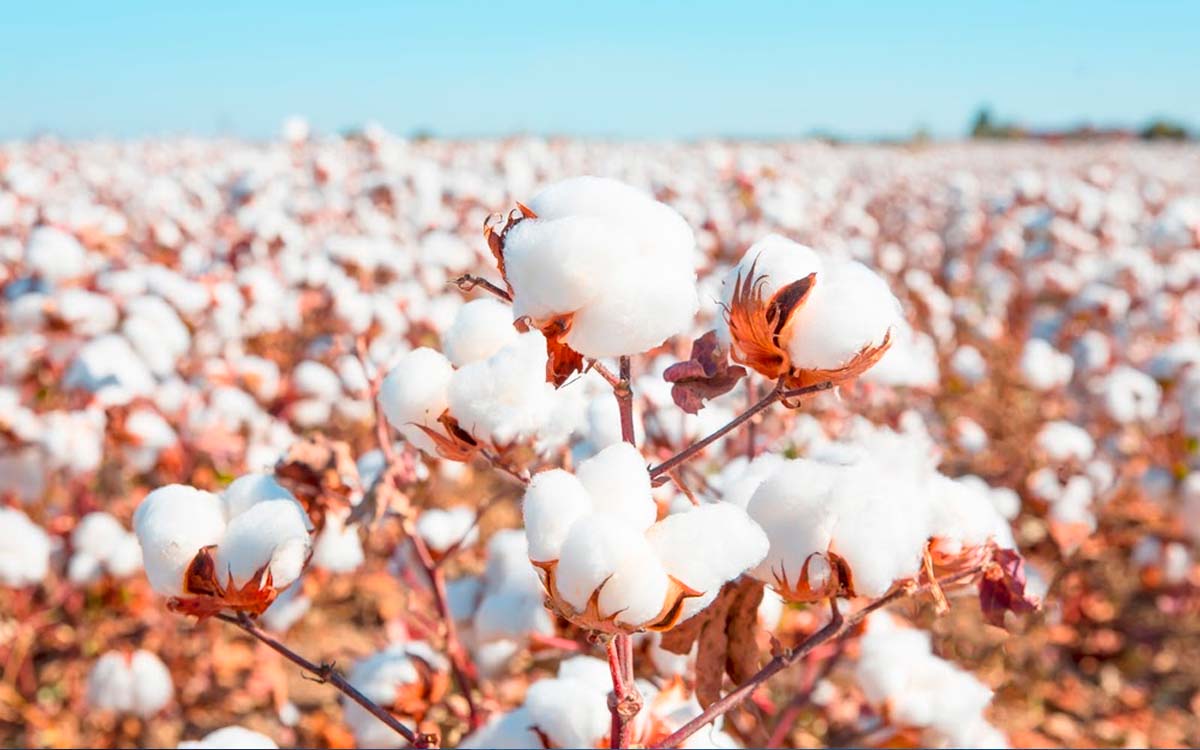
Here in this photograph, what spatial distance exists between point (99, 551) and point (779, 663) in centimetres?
203

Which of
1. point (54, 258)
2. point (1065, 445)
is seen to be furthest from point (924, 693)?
point (54, 258)

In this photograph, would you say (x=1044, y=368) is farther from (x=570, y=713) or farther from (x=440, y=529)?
(x=570, y=713)

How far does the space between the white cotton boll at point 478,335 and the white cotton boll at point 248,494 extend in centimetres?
21

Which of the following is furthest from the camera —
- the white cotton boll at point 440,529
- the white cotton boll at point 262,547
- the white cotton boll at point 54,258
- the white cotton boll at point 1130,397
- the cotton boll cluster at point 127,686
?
the white cotton boll at point 1130,397

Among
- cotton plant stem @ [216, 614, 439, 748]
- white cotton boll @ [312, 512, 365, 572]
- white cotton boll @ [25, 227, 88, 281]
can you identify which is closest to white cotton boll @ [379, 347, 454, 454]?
cotton plant stem @ [216, 614, 439, 748]

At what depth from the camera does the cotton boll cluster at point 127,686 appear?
1.97 metres

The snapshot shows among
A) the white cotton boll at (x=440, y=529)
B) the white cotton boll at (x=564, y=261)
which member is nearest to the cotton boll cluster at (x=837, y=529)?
the white cotton boll at (x=564, y=261)

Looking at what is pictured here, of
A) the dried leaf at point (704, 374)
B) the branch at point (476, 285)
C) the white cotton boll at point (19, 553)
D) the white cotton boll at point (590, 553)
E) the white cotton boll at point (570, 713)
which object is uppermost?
A: the branch at point (476, 285)

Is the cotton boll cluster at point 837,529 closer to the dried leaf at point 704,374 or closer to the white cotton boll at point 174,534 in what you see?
the dried leaf at point 704,374

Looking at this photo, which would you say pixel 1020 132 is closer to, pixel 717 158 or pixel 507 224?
pixel 717 158

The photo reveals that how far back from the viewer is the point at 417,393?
0.83 meters

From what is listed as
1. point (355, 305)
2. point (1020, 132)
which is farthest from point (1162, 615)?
point (1020, 132)

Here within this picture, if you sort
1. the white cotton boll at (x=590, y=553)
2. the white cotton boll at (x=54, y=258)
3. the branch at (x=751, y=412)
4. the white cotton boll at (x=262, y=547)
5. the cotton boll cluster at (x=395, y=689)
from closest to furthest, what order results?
the white cotton boll at (x=590, y=553), the branch at (x=751, y=412), the white cotton boll at (x=262, y=547), the cotton boll cluster at (x=395, y=689), the white cotton boll at (x=54, y=258)

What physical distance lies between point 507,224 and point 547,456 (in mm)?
360
